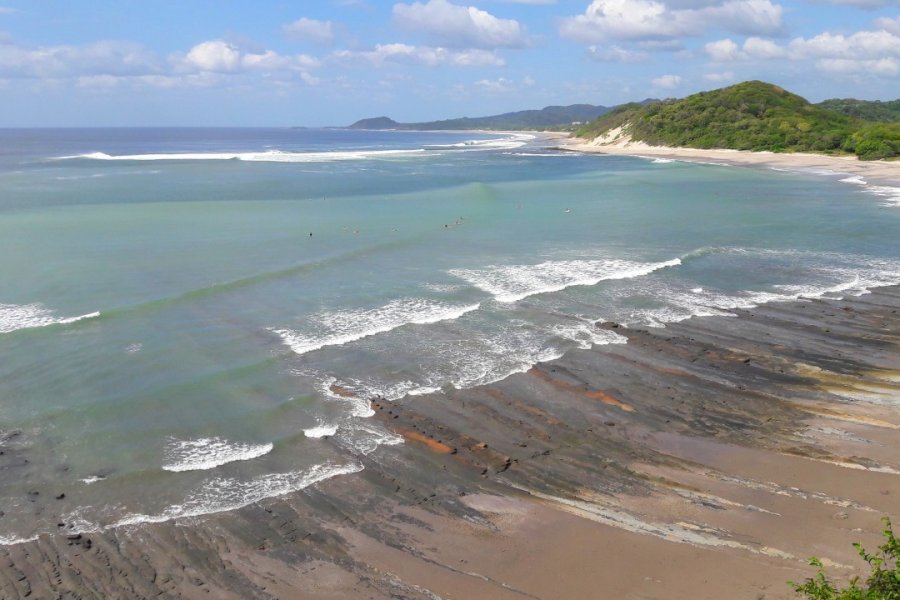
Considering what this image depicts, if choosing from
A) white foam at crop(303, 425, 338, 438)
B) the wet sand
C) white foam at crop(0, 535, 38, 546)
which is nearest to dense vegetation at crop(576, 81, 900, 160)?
the wet sand

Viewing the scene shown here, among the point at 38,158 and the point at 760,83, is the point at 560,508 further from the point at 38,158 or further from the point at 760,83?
the point at 760,83

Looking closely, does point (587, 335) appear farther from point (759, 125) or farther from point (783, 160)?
point (759, 125)

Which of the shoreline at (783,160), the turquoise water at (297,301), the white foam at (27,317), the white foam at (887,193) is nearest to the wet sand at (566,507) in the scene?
the turquoise water at (297,301)

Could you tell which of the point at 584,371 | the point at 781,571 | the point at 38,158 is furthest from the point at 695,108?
the point at 781,571

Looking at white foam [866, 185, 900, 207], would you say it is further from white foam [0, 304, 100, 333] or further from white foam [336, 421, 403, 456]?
white foam [0, 304, 100, 333]

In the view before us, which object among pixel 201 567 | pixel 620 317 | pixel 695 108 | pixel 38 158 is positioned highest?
pixel 695 108
